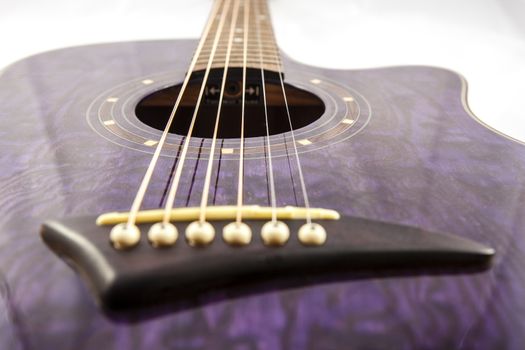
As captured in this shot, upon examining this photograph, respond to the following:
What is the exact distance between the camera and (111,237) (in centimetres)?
35

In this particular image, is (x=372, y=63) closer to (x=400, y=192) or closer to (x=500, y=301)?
(x=400, y=192)

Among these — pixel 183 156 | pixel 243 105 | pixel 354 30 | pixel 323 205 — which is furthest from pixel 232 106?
pixel 354 30

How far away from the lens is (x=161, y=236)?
346mm

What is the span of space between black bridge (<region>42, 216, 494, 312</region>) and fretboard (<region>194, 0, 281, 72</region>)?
45 centimetres

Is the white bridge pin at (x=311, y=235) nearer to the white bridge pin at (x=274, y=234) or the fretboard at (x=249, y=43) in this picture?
the white bridge pin at (x=274, y=234)

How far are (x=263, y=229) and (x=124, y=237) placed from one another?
10cm

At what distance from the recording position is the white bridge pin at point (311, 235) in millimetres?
360

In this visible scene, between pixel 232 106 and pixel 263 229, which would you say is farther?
pixel 232 106

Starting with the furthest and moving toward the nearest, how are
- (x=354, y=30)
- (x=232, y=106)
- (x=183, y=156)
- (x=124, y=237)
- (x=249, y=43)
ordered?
1. (x=354, y=30)
2. (x=249, y=43)
3. (x=232, y=106)
4. (x=183, y=156)
5. (x=124, y=237)

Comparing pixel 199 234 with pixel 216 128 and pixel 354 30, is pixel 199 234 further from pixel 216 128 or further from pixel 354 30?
pixel 354 30

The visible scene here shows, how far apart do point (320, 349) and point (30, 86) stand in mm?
649

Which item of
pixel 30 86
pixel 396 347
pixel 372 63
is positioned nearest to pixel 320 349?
pixel 396 347

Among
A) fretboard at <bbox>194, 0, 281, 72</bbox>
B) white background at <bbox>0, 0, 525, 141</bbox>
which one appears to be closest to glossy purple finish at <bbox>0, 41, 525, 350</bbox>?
fretboard at <bbox>194, 0, 281, 72</bbox>

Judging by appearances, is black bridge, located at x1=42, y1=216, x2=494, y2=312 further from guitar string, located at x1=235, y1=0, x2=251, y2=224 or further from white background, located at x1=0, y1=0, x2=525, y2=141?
white background, located at x1=0, y1=0, x2=525, y2=141
